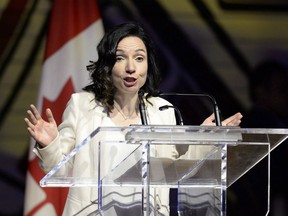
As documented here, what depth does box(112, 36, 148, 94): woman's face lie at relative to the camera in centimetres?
397

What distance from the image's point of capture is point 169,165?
347 centimetres

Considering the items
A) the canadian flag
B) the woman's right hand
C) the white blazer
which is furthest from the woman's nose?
the canadian flag

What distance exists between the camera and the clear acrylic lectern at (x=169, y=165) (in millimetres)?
3350

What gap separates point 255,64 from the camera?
20.4 ft

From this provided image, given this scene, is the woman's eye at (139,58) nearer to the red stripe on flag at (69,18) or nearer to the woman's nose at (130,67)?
the woman's nose at (130,67)

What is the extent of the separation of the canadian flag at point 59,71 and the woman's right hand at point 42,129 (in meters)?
2.27

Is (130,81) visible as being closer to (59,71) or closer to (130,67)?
(130,67)

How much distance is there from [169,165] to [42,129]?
556mm

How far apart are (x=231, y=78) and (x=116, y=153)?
2.89 meters

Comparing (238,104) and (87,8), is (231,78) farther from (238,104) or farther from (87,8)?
(87,8)

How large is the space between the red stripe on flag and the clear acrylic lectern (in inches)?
103

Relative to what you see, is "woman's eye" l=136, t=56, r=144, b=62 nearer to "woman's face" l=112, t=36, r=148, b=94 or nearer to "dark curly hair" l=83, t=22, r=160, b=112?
"woman's face" l=112, t=36, r=148, b=94

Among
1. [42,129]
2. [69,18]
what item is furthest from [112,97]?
[69,18]

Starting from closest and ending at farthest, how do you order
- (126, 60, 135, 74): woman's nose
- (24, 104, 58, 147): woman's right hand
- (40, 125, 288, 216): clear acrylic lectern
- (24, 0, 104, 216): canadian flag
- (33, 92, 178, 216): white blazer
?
(40, 125, 288, 216): clear acrylic lectern < (24, 104, 58, 147): woman's right hand < (33, 92, 178, 216): white blazer < (126, 60, 135, 74): woman's nose < (24, 0, 104, 216): canadian flag
